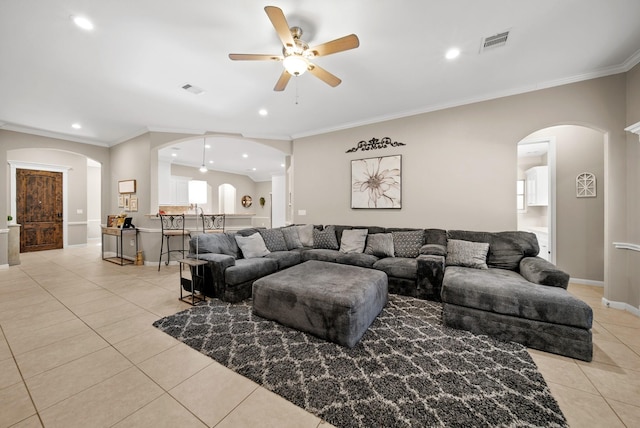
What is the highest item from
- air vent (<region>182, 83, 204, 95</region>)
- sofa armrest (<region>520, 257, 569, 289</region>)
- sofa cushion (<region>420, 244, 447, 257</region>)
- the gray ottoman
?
air vent (<region>182, 83, 204, 95</region>)

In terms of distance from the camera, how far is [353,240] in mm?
4145

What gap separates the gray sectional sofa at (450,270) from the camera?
2004 millimetres

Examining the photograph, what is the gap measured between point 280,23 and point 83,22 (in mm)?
1930

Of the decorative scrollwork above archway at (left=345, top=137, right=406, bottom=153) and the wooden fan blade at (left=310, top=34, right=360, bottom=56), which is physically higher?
the wooden fan blade at (left=310, top=34, right=360, bottom=56)

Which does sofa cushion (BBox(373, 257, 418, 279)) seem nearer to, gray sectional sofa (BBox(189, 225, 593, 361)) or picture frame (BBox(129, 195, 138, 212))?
gray sectional sofa (BBox(189, 225, 593, 361))

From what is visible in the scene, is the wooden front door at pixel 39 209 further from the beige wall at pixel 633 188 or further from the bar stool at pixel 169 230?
the beige wall at pixel 633 188

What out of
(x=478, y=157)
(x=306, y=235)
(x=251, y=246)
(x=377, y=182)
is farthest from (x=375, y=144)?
(x=251, y=246)

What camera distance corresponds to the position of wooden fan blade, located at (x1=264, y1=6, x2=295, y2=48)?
169 cm

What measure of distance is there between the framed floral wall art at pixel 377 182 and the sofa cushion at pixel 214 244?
235 centimetres

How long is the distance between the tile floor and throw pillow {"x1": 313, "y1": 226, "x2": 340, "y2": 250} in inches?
94.6

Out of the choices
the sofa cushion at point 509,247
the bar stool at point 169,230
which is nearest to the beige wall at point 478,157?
the sofa cushion at point 509,247

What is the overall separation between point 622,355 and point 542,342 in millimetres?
632

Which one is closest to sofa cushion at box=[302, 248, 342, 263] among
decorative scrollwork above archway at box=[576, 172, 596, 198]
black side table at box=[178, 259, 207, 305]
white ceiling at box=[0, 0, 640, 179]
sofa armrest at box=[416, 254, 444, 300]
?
sofa armrest at box=[416, 254, 444, 300]

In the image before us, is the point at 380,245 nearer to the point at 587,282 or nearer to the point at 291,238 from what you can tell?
the point at 291,238
